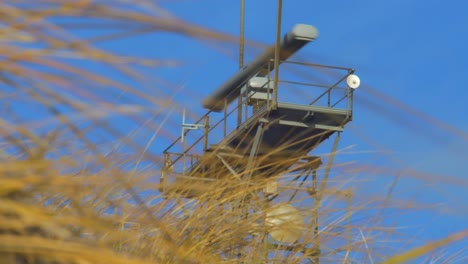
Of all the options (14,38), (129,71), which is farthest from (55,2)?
(129,71)

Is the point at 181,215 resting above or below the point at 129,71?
below

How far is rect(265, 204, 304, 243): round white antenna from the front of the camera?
3078 mm

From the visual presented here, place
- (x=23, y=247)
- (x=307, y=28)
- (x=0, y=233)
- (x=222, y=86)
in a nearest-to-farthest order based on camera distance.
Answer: (x=23, y=247)
(x=0, y=233)
(x=307, y=28)
(x=222, y=86)

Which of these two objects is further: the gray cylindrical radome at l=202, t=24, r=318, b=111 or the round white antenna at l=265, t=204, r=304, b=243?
the round white antenna at l=265, t=204, r=304, b=243

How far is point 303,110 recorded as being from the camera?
40.3 ft

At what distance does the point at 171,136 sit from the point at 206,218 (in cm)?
126

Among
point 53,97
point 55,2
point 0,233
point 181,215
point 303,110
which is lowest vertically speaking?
point 303,110

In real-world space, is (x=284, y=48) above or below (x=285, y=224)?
above

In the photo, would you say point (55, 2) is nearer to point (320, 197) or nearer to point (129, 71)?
point (129, 71)

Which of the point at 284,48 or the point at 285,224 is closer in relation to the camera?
the point at 284,48

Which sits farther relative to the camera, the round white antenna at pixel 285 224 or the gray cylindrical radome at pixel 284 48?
the round white antenna at pixel 285 224

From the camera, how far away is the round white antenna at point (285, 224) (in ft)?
10.1

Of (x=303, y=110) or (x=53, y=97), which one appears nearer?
(x=53, y=97)

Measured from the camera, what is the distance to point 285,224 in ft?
10.1
